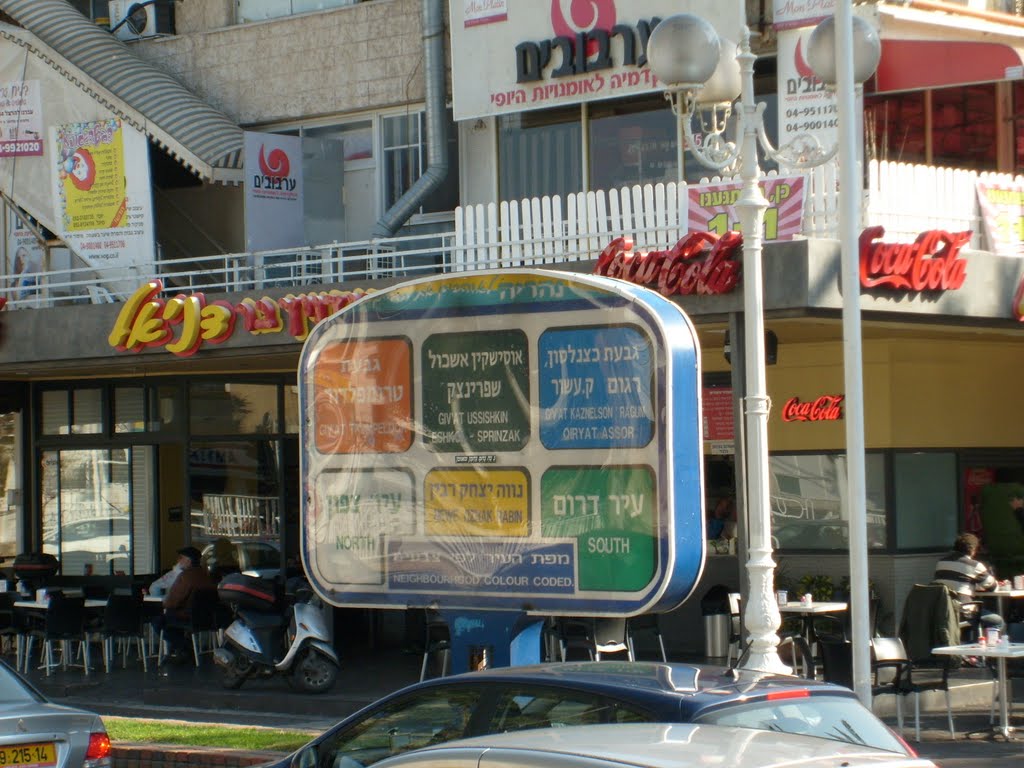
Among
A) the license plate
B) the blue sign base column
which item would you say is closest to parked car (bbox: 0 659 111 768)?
the license plate

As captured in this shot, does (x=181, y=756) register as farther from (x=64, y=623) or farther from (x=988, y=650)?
(x=64, y=623)

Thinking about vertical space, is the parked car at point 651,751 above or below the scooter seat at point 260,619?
above

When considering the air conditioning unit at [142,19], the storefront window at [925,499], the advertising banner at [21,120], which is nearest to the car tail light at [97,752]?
the storefront window at [925,499]

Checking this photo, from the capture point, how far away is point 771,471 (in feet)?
59.6

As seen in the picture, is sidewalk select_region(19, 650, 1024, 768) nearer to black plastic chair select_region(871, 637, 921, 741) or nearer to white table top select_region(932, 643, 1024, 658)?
black plastic chair select_region(871, 637, 921, 741)

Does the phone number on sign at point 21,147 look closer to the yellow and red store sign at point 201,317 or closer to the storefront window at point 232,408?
the storefront window at point 232,408

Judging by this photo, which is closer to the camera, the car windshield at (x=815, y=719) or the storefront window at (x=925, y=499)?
the car windshield at (x=815, y=719)

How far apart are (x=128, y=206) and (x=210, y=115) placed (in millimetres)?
A: 1783

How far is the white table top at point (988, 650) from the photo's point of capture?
1212 centimetres

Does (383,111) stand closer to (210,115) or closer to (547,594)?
(210,115)

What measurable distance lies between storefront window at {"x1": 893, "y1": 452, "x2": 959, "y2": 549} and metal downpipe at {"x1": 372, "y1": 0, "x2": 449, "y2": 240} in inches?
262

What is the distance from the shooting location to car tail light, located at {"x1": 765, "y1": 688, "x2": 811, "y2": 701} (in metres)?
6.22

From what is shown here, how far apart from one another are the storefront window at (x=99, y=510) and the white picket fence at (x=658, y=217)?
7.82 metres

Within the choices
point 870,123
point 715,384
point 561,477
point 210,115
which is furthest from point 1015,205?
point 210,115
